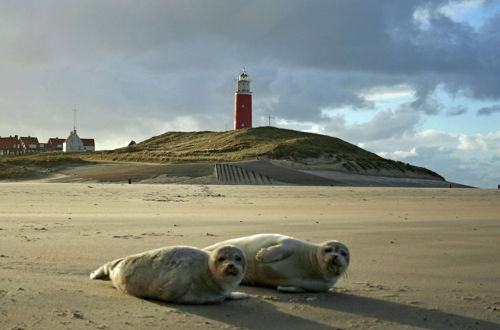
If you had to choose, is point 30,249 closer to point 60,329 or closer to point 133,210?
point 60,329

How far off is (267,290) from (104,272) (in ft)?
5.47

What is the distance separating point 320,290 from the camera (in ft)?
20.7

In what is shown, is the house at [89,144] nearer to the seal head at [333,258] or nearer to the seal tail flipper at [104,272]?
the seal tail flipper at [104,272]

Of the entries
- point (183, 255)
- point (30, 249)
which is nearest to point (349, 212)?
point (30, 249)

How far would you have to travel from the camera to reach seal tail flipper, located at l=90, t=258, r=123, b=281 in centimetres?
632

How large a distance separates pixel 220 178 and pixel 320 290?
1407 inches

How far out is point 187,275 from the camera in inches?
224

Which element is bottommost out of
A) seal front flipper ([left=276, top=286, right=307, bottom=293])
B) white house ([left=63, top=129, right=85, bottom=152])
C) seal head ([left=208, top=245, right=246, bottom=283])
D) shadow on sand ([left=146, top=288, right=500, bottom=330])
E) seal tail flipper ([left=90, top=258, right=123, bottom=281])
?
shadow on sand ([left=146, top=288, right=500, bottom=330])

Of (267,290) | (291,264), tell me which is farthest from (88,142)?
(291,264)

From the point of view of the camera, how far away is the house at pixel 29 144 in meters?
117

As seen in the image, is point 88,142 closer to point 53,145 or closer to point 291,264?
point 53,145

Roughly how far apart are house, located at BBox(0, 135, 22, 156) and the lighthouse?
5183 centimetres

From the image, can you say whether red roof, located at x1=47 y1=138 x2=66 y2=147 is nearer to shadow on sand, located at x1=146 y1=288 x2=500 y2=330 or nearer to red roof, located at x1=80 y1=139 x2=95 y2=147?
red roof, located at x1=80 y1=139 x2=95 y2=147

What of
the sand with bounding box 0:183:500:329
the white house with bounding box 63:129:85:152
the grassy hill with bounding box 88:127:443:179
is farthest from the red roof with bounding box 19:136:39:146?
the sand with bounding box 0:183:500:329
